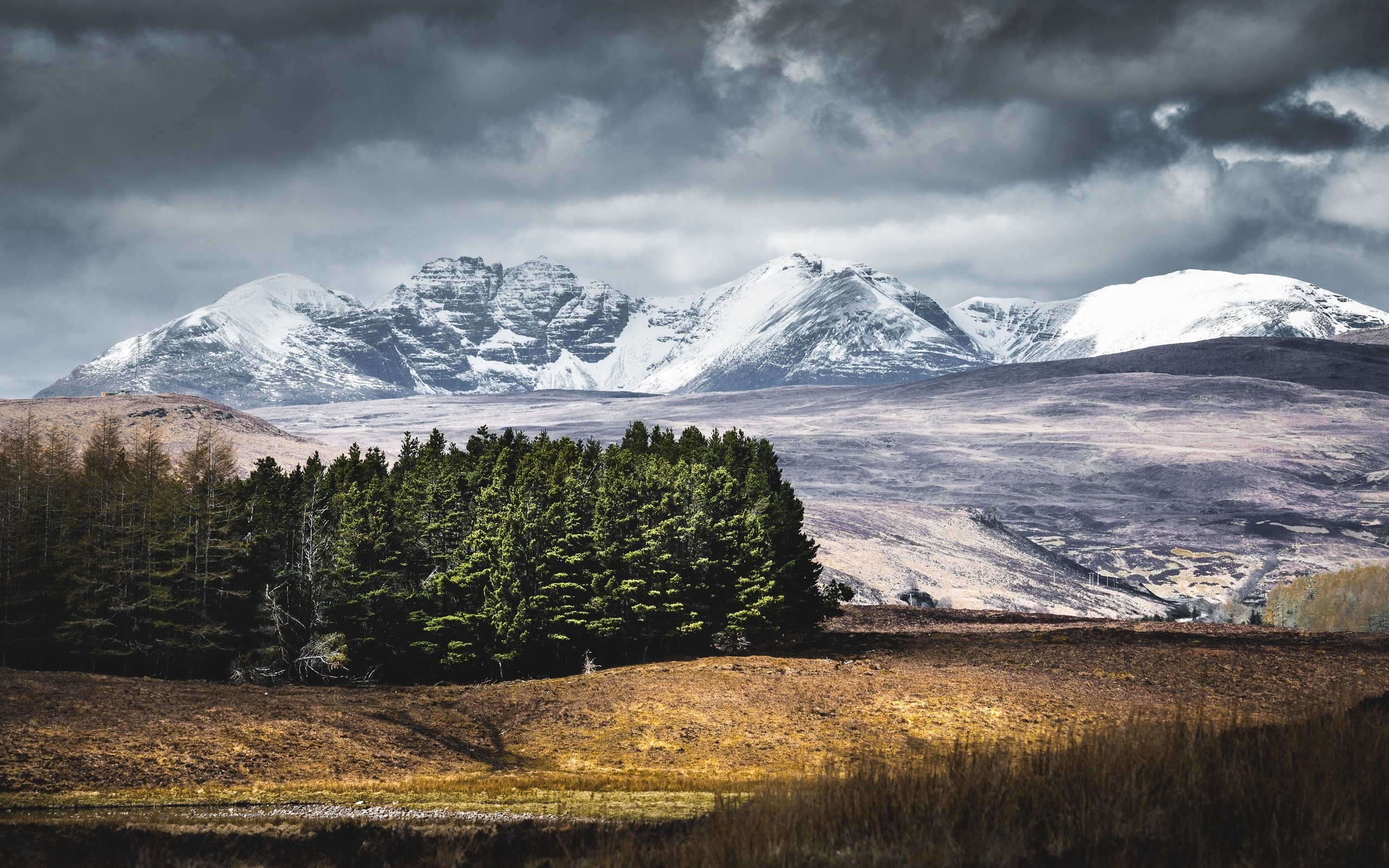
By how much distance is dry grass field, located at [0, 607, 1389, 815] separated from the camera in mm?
31266

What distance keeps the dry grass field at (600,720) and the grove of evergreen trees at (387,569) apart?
5550mm

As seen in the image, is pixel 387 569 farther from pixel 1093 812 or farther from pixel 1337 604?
pixel 1337 604

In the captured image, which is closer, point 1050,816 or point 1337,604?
point 1050,816

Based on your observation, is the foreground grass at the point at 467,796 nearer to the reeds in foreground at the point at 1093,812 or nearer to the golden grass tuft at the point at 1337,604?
the reeds in foreground at the point at 1093,812

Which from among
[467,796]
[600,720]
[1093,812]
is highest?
[1093,812]

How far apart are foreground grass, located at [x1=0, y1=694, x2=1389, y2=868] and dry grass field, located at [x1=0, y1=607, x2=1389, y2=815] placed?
4.63 metres

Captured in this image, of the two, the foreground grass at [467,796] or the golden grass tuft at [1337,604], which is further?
the golden grass tuft at [1337,604]

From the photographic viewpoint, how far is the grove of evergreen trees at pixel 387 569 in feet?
201

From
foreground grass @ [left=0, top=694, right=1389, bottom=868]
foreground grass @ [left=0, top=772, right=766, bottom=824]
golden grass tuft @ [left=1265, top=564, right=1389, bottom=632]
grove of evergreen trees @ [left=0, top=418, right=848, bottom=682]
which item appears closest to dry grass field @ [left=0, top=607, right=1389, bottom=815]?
foreground grass @ [left=0, top=772, right=766, bottom=824]

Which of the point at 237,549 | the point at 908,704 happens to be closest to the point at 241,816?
the point at 908,704

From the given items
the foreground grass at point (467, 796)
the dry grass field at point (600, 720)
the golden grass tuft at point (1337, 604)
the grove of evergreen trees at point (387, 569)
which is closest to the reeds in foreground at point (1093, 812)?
the dry grass field at point (600, 720)

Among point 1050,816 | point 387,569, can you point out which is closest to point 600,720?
point 387,569

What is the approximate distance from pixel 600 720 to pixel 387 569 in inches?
1036

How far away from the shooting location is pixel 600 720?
146ft
